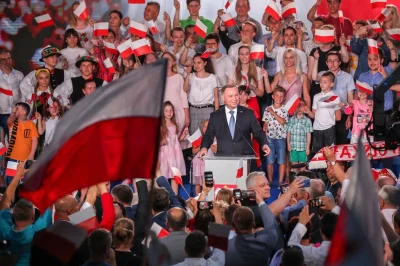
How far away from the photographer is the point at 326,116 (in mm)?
13078

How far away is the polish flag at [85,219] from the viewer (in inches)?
257

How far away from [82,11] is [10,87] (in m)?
1.62

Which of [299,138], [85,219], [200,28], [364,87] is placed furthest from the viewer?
[200,28]

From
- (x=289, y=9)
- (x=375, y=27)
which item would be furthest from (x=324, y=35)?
(x=289, y=9)

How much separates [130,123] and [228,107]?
6.59m

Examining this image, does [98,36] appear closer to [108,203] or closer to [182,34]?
[182,34]

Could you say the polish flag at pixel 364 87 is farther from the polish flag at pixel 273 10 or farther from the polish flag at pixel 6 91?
the polish flag at pixel 6 91

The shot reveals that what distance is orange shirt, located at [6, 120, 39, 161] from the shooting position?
1333cm

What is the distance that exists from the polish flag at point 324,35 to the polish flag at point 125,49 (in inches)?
106

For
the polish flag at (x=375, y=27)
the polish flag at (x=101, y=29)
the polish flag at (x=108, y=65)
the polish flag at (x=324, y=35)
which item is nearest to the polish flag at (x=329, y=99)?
the polish flag at (x=324, y=35)

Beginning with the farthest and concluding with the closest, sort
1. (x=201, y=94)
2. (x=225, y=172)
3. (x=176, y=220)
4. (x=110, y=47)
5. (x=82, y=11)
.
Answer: (x=82, y=11)
(x=110, y=47)
(x=201, y=94)
(x=225, y=172)
(x=176, y=220)

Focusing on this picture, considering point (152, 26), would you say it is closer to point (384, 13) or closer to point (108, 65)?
point (108, 65)

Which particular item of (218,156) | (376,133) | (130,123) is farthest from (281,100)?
(130,123)

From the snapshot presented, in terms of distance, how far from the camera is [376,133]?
862 cm
